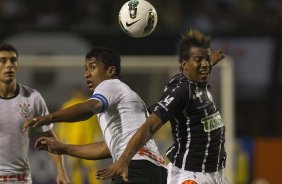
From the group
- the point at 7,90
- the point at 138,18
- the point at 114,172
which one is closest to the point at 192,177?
the point at 114,172

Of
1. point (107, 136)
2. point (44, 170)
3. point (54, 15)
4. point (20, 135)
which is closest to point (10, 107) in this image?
point (20, 135)

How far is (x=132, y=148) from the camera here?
593cm

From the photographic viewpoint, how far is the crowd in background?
571 inches

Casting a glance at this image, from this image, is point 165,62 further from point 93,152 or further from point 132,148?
point 132,148

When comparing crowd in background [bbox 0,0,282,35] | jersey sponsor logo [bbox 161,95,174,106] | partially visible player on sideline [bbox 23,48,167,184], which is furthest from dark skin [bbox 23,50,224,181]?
crowd in background [bbox 0,0,282,35]

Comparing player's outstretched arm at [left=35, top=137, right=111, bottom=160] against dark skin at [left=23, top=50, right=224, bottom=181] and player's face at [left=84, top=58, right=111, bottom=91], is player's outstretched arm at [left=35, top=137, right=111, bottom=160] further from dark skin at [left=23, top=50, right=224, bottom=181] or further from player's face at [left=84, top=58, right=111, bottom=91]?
player's face at [left=84, top=58, right=111, bottom=91]

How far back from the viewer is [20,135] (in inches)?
293

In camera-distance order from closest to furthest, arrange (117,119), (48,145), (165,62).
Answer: (48,145) < (117,119) < (165,62)

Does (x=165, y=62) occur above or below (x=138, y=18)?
below

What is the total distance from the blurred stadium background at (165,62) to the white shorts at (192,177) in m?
6.21

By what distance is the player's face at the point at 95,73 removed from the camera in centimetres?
659

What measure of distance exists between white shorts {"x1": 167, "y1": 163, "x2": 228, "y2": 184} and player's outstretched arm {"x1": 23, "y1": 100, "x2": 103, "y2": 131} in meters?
0.85

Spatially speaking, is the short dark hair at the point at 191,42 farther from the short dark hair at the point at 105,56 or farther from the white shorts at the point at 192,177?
the white shorts at the point at 192,177

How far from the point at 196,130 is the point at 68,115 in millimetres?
1016
